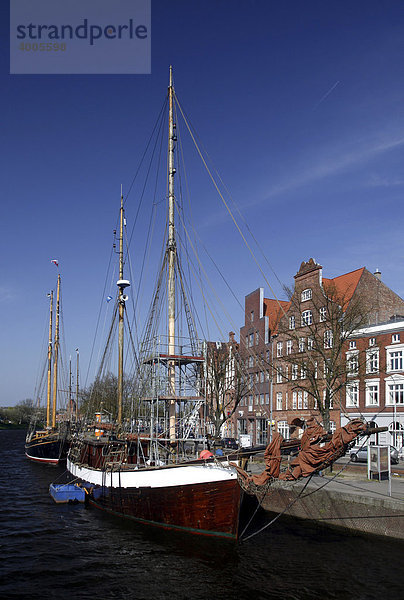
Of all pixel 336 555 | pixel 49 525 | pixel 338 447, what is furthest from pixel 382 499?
pixel 49 525

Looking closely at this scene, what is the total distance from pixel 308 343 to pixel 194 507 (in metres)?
22.9

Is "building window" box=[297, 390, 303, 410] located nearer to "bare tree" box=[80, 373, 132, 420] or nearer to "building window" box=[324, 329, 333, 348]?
"building window" box=[324, 329, 333, 348]

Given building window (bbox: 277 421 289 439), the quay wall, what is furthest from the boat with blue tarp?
building window (bbox: 277 421 289 439)

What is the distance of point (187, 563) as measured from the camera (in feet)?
60.6

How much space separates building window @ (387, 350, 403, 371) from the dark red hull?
2735cm

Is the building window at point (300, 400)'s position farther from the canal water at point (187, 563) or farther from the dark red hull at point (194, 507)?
the dark red hull at point (194, 507)

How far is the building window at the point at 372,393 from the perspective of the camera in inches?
1756

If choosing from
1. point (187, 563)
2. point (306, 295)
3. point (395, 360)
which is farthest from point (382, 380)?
point (187, 563)

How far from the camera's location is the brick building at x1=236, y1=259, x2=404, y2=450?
40531mm

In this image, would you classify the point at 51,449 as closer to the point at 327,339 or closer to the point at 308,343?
the point at 308,343

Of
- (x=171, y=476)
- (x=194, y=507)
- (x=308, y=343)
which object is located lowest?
(x=194, y=507)

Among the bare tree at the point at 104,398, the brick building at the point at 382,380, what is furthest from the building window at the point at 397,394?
the bare tree at the point at 104,398

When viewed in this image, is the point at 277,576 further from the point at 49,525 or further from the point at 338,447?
the point at 49,525

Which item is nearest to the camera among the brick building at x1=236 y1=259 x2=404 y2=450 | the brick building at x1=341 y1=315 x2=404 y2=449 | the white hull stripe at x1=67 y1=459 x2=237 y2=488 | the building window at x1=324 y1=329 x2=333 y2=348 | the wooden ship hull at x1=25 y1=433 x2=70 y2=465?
the white hull stripe at x1=67 y1=459 x2=237 y2=488
